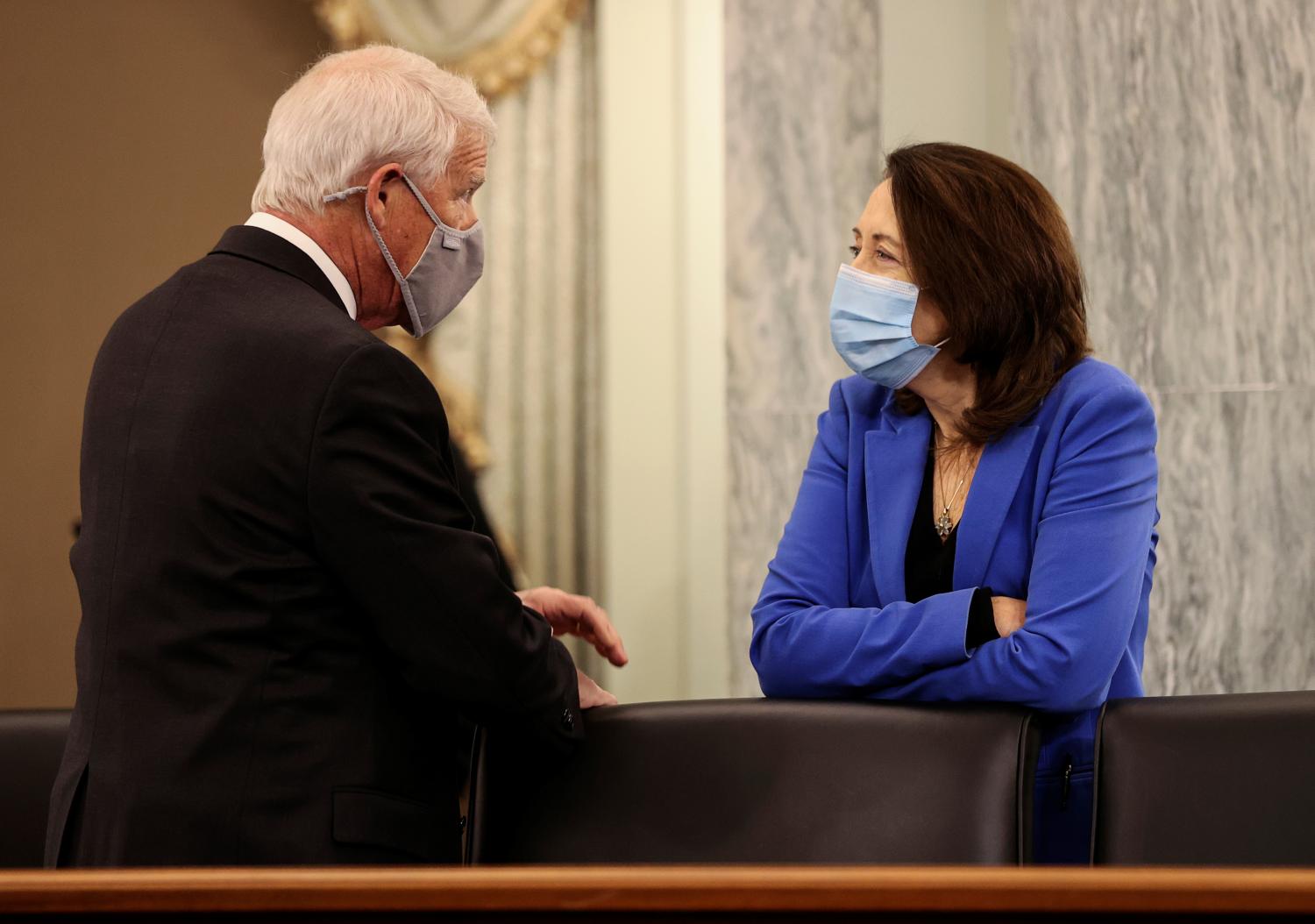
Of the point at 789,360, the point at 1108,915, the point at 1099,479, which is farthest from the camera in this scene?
the point at 789,360

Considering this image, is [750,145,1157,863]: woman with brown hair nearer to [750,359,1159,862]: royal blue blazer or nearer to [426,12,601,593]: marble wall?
[750,359,1159,862]: royal blue blazer

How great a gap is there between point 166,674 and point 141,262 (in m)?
3.32

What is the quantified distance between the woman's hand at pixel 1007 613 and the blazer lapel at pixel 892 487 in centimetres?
17

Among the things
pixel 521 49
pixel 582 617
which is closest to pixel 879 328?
pixel 582 617

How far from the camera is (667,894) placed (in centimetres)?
99

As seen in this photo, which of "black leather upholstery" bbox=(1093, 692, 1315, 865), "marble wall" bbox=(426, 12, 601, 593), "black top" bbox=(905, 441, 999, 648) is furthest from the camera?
"marble wall" bbox=(426, 12, 601, 593)

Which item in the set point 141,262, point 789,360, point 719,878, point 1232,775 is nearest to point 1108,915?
point 719,878

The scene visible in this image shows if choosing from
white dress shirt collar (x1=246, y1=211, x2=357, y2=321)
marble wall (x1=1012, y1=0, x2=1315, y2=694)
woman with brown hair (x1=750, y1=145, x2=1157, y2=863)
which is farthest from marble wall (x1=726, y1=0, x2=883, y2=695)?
white dress shirt collar (x1=246, y1=211, x2=357, y2=321)

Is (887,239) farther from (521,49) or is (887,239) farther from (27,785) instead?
(521,49)

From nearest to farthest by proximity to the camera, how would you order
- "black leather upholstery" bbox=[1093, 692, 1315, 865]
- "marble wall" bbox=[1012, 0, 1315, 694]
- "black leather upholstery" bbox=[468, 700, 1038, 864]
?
"black leather upholstery" bbox=[1093, 692, 1315, 865], "black leather upholstery" bbox=[468, 700, 1038, 864], "marble wall" bbox=[1012, 0, 1315, 694]

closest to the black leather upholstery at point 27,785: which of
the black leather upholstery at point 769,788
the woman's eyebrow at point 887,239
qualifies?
the black leather upholstery at point 769,788

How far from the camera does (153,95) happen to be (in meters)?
4.67

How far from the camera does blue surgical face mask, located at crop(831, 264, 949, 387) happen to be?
238 cm

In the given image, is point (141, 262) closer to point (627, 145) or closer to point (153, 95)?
point (153, 95)
